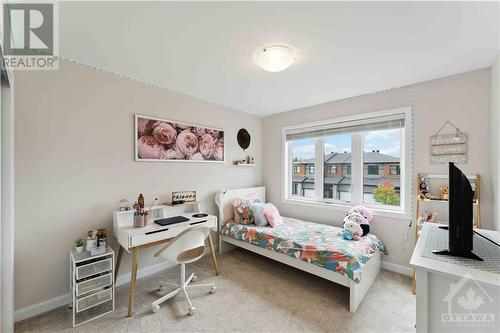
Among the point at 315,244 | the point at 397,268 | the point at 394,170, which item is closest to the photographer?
the point at 315,244

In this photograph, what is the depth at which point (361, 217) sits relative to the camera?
2693 millimetres

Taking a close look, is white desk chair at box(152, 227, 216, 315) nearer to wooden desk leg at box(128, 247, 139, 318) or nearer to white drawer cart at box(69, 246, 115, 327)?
wooden desk leg at box(128, 247, 139, 318)

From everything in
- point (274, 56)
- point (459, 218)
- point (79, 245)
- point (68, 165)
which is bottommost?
point (79, 245)

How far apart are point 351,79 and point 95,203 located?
126 inches

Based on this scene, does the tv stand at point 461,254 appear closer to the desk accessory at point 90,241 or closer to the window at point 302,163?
the window at point 302,163

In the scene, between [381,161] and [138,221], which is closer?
[138,221]

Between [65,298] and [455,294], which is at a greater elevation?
[455,294]

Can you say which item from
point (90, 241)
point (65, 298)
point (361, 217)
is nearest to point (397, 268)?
point (361, 217)

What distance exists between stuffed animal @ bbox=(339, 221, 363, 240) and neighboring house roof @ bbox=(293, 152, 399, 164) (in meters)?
1.02

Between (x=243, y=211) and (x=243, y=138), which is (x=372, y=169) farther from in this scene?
(x=243, y=138)

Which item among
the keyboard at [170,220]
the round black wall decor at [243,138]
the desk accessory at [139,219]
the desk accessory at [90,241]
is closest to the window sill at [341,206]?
the round black wall decor at [243,138]

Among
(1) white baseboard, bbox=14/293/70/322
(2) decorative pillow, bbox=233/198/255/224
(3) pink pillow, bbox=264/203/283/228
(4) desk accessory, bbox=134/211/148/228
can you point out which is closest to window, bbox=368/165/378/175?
(3) pink pillow, bbox=264/203/283/228

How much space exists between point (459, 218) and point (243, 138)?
3.06 metres

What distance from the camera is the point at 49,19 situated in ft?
4.84
